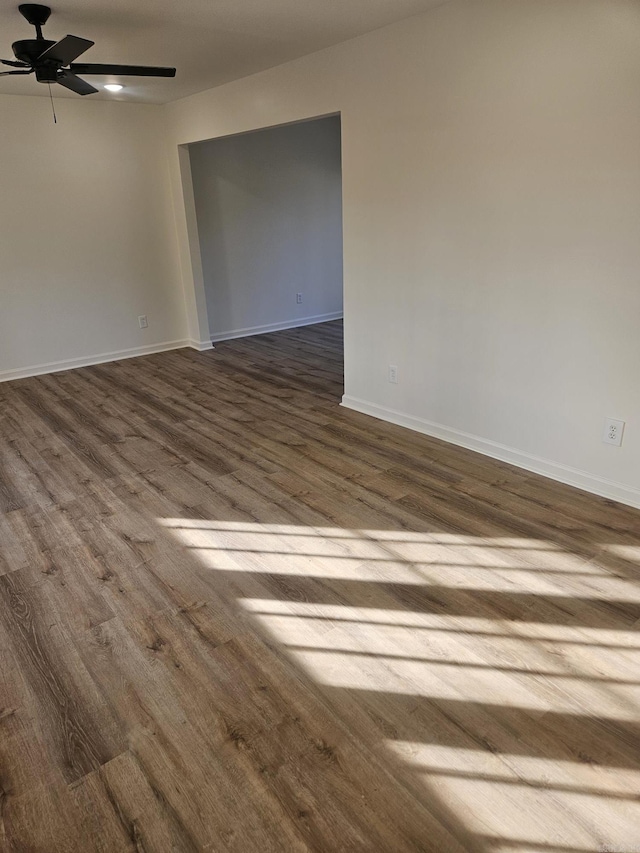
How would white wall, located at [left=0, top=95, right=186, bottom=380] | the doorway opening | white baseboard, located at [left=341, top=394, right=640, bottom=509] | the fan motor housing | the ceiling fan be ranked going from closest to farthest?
1. the ceiling fan
2. white baseboard, located at [left=341, top=394, right=640, bottom=509]
3. the fan motor housing
4. white wall, located at [left=0, top=95, right=186, bottom=380]
5. the doorway opening

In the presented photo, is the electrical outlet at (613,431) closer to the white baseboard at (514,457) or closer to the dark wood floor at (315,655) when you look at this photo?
the white baseboard at (514,457)

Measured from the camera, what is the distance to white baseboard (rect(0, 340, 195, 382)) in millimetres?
5504

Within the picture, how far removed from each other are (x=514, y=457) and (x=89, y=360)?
4.52m

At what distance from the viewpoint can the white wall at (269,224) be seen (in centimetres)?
629

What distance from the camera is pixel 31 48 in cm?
305

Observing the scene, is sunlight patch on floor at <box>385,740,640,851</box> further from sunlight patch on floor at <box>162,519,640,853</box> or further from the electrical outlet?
the electrical outlet

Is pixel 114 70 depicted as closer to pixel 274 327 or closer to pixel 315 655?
pixel 315 655

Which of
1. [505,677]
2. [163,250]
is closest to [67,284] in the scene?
[163,250]

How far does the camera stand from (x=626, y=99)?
7.97ft

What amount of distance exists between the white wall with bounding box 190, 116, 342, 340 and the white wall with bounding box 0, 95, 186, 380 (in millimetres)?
522

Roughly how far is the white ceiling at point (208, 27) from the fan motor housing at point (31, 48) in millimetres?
106

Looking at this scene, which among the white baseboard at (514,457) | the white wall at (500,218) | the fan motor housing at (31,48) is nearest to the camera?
the white wall at (500,218)

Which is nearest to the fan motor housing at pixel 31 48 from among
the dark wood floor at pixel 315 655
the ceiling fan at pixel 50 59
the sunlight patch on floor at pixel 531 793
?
the ceiling fan at pixel 50 59

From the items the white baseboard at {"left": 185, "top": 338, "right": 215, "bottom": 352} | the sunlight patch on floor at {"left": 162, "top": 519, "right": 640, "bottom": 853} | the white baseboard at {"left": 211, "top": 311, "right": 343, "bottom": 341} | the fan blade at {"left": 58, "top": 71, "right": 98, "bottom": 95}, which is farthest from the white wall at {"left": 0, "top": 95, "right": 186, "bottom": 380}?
the sunlight patch on floor at {"left": 162, "top": 519, "right": 640, "bottom": 853}
